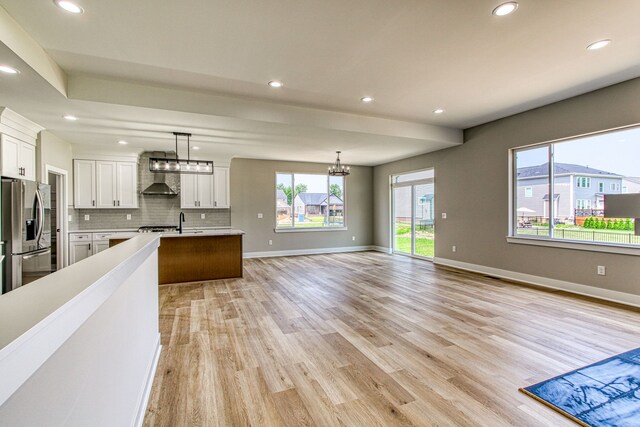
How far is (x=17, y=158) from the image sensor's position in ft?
14.3

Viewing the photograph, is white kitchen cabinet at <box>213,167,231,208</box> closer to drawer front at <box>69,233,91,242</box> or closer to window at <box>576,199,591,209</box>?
drawer front at <box>69,233,91,242</box>

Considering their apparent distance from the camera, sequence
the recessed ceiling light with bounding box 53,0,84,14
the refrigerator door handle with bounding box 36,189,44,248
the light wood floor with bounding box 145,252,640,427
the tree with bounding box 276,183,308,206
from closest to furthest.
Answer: the light wood floor with bounding box 145,252,640,427, the recessed ceiling light with bounding box 53,0,84,14, the refrigerator door handle with bounding box 36,189,44,248, the tree with bounding box 276,183,308,206

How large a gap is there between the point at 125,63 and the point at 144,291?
252 cm

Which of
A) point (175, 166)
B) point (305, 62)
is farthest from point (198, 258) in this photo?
point (305, 62)

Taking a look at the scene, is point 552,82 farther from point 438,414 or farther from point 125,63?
point 125,63

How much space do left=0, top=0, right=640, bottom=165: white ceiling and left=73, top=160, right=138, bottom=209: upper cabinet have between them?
3.79ft

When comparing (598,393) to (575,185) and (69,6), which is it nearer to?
(575,185)

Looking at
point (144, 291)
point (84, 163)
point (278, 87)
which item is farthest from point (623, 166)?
point (84, 163)

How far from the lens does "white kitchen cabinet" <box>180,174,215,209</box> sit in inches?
286

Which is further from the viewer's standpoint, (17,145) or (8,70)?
(17,145)

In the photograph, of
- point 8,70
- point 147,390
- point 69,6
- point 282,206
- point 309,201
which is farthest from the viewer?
point 309,201

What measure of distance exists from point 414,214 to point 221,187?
16.2 ft

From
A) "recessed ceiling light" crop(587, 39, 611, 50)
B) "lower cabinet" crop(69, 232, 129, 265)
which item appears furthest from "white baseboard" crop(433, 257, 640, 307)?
"lower cabinet" crop(69, 232, 129, 265)

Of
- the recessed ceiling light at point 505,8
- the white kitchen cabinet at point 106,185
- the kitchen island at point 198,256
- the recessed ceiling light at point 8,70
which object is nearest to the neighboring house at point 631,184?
the recessed ceiling light at point 505,8
